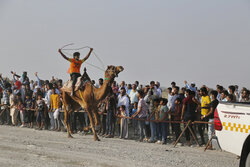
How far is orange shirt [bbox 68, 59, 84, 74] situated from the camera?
18406 mm

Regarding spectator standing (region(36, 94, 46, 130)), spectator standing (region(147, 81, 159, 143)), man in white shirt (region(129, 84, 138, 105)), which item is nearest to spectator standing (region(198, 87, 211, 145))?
spectator standing (region(147, 81, 159, 143))

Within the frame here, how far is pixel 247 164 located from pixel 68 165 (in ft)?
14.3

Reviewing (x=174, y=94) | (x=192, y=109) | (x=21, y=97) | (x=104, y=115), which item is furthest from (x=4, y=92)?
(x=192, y=109)

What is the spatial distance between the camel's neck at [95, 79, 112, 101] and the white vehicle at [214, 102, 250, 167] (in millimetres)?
9716

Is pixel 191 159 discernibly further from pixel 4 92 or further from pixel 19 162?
pixel 4 92

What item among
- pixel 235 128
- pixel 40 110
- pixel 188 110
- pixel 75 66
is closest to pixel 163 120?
pixel 188 110

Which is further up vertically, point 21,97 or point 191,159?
point 21,97

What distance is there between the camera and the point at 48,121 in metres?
23.2

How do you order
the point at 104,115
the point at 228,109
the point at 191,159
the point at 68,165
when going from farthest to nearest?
1. the point at 104,115
2. the point at 191,159
3. the point at 68,165
4. the point at 228,109

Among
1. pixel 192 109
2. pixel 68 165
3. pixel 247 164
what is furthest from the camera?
pixel 192 109

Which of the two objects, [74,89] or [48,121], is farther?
[48,121]

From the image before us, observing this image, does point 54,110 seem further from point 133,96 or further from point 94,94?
point 94,94

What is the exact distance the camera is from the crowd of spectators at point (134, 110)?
16250 mm

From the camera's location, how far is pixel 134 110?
67.6ft
